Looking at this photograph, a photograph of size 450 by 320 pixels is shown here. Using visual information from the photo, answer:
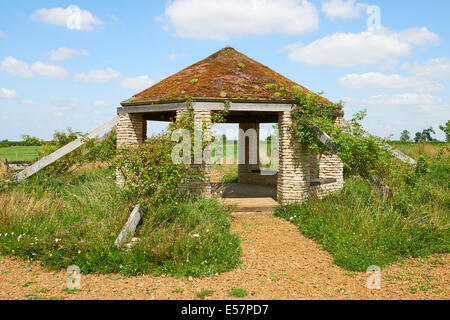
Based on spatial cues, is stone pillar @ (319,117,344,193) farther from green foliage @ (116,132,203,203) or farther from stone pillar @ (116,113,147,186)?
stone pillar @ (116,113,147,186)

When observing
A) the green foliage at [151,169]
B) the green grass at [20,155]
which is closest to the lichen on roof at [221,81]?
the green foliage at [151,169]

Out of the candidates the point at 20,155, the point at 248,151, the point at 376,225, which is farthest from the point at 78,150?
the point at 20,155

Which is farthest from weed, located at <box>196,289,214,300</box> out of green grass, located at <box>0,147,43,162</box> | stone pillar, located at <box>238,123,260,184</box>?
stone pillar, located at <box>238,123,260,184</box>

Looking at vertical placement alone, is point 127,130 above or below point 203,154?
above

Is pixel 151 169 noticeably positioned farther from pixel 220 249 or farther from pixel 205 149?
pixel 220 249

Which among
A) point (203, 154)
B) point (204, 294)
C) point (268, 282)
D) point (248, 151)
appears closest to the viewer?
point (204, 294)

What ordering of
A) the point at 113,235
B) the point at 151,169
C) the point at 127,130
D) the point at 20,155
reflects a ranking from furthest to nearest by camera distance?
the point at 20,155, the point at 127,130, the point at 151,169, the point at 113,235

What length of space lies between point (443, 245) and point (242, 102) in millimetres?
6276

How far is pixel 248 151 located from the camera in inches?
658

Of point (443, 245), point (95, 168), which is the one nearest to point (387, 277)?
point (443, 245)

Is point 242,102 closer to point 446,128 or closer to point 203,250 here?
point 203,250

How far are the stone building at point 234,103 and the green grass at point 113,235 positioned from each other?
235 cm

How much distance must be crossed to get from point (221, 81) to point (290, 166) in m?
3.50

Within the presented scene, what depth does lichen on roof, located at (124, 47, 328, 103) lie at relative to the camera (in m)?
10.4
